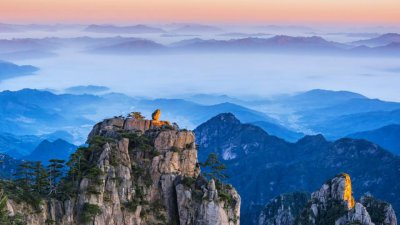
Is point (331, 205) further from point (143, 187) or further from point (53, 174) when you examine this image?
point (53, 174)

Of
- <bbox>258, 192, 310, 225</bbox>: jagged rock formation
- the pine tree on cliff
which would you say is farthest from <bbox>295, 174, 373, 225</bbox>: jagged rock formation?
the pine tree on cliff

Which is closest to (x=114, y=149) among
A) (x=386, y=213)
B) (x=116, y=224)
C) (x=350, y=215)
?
(x=116, y=224)

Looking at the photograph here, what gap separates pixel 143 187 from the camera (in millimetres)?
76375

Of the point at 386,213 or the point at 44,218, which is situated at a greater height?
the point at 386,213

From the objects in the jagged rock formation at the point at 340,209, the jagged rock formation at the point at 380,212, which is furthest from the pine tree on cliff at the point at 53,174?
the jagged rock formation at the point at 380,212

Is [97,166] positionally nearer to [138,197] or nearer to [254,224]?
[138,197]

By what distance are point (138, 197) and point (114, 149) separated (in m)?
6.03

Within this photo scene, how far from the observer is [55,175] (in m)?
75.1

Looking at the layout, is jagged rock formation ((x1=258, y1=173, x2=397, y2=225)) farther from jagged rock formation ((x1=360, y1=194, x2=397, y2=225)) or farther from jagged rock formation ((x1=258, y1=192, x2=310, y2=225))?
jagged rock formation ((x1=258, y1=192, x2=310, y2=225))

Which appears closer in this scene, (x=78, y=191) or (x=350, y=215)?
(x=78, y=191)

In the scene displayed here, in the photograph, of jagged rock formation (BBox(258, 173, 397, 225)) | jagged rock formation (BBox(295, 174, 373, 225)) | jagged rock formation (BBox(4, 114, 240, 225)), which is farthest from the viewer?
jagged rock formation (BBox(295, 174, 373, 225))

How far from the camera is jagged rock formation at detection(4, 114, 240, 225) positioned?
71000 millimetres

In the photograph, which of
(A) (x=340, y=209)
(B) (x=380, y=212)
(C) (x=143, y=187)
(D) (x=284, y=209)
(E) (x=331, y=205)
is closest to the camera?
(C) (x=143, y=187)

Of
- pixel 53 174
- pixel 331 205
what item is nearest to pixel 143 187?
pixel 53 174
